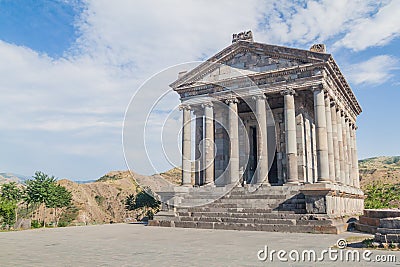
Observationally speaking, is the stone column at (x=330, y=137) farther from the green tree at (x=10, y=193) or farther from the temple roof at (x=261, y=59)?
the green tree at (x=10, y=193)

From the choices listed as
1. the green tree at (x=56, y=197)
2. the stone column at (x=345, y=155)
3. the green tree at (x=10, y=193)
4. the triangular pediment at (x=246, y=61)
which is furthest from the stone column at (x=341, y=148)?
the green tree at (x=10, y=193)

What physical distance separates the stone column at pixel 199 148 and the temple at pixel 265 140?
0.27 ft

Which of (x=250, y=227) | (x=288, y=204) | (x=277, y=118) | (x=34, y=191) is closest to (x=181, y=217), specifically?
(x=250, y=227)

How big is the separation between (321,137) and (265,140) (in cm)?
374

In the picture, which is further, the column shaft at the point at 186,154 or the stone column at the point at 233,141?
the column shaft at the point at 186,154

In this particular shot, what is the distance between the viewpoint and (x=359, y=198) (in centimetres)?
2725

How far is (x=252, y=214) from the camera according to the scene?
61.0 feet

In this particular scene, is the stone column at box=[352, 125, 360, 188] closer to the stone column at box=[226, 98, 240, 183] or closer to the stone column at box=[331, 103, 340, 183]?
the stone column at box=[331, 103, 340, 183]

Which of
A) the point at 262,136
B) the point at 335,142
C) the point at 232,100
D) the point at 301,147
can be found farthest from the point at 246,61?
the point at 335,142

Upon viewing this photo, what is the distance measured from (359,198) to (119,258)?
76.7 ft

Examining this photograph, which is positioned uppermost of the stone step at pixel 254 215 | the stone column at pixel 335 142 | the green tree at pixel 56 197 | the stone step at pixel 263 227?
the stone column at pixel 335 142

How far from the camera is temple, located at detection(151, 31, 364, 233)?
62.2ft

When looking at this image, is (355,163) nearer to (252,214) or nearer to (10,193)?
(252,214)

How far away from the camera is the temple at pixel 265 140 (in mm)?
18953
